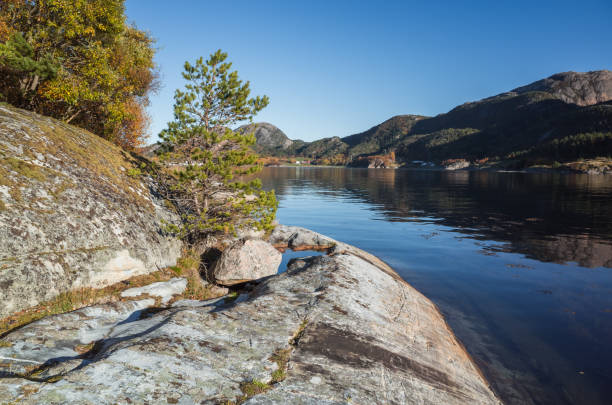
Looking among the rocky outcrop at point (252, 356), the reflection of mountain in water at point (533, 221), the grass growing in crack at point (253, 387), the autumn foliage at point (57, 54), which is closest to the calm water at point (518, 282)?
the reflection of mountain in water at point (533, 221)

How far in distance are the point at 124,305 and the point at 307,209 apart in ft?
107

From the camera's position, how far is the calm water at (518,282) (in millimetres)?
8250

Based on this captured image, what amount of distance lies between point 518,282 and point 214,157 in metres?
15.6

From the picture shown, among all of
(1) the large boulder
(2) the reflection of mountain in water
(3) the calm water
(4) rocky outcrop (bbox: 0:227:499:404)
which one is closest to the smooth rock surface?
(4) rocky outcrop (bbox: 0:227:499:404)

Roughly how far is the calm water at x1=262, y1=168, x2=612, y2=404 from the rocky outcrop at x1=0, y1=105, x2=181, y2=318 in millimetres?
11427

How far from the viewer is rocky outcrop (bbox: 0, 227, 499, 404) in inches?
157

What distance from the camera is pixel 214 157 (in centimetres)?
1318

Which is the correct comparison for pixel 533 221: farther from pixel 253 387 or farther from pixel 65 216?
pixel 65 216

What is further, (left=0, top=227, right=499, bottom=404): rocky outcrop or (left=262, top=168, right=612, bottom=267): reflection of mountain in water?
(left=262, top=168, right=612, bottom=267): reflection of mountain in water

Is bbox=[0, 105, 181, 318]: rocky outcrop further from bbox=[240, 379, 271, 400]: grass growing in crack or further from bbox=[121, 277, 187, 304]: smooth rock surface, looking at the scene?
bbox=[240, 379, 271, 400]: grass growing in crack

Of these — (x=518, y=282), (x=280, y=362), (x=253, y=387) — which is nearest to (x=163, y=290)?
(x=280, y=362)

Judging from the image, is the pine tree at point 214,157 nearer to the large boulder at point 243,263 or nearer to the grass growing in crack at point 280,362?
the large boulder at point 243,263

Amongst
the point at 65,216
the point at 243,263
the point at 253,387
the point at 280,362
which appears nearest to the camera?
the point at 253,387

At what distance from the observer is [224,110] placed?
1363 cm
